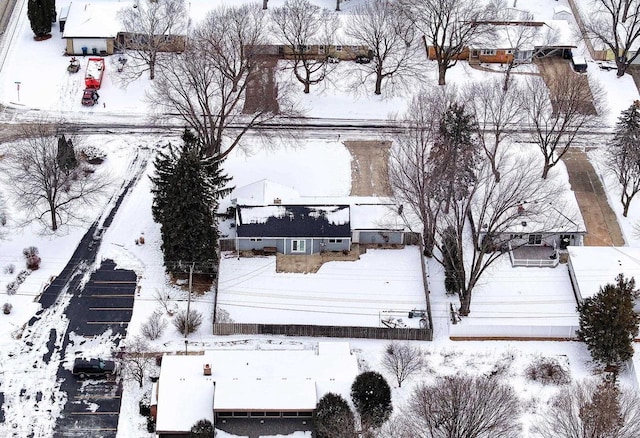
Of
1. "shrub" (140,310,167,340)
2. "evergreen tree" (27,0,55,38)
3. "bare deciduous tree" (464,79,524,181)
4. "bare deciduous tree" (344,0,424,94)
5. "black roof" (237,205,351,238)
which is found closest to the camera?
"shrub" (140,310,167,340)

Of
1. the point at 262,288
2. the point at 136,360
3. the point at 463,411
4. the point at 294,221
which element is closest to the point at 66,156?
the point at 294,221

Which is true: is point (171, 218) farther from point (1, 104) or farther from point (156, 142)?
point (1, 104)

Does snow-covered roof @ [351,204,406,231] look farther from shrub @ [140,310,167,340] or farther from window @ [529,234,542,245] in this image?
shrub @ [140,310,167,340]

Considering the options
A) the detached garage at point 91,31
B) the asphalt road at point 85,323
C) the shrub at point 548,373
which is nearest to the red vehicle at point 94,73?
the detached garage at point 91,31

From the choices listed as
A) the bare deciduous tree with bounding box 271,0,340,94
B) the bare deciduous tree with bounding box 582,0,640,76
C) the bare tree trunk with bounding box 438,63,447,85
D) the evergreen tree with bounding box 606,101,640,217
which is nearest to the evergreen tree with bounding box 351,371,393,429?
the evergreen tree with bounding box 606,101,640,217

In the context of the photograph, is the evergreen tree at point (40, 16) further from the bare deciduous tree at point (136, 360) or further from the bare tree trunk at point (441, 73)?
the bare deciduous tree at point (136, 360)

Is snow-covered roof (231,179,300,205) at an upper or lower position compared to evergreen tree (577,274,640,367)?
upper

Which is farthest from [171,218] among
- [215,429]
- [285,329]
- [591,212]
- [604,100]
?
[604,100]

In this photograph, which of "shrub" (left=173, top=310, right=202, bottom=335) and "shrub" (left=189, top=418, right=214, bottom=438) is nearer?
"shrub" (left=189, top=418, right=214, bottom=438)
